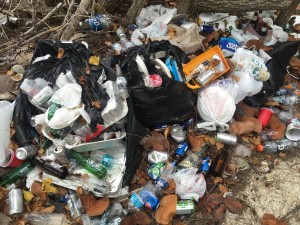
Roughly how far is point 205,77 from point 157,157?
83 centimetres

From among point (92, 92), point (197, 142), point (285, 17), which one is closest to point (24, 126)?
point (92, 92)

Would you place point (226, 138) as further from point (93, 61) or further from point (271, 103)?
point (93, 61)

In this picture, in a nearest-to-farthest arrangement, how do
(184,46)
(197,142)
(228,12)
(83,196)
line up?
(83,196)
(197,142)
(184,46)
(228,12)

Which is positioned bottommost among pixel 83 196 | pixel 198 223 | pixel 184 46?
pixel 198 223

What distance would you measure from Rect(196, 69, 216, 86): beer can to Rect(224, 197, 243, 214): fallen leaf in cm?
102

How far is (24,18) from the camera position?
3912 millimetres

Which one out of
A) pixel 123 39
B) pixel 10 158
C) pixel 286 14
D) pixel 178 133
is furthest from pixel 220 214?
pixel 286 14

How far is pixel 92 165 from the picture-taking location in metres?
2.54

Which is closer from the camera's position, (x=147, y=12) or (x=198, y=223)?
(x=198, y=223)

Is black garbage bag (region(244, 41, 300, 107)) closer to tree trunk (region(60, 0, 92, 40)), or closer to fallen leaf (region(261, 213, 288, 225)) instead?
fallen leaf (region(261, 213, 288, 225))

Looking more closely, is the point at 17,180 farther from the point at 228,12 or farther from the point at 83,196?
the point at 228,12

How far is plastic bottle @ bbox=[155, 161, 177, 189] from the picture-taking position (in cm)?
Result: 262

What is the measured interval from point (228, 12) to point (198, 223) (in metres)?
2.40

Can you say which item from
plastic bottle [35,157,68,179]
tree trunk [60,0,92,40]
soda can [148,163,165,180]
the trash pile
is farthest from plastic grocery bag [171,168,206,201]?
tree trunk [60,0,92,40]
